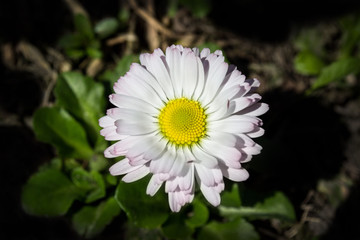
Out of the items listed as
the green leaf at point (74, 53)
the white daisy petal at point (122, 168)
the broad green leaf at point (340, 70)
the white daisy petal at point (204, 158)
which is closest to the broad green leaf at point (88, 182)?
the white daisy petal at point (122, 168)

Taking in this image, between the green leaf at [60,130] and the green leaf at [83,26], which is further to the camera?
the green leaf at [83,26]

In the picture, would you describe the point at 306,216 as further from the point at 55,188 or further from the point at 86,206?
the point at 55,188

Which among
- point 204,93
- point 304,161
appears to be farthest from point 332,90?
point 204,93

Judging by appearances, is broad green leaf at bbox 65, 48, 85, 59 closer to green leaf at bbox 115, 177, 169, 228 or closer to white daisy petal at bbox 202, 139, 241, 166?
green leaf at bbox 115, 177, 169, 228

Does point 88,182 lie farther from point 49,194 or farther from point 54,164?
point 54,164

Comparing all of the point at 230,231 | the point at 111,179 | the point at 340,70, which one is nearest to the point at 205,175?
the point at 111,179

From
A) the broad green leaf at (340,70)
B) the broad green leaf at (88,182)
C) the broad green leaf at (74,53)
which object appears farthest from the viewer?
the broad green leaf at (74,53)

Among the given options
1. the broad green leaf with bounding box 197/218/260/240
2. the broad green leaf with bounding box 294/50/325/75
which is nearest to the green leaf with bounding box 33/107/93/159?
the broad green leaf with bounding box 197/218/260/240

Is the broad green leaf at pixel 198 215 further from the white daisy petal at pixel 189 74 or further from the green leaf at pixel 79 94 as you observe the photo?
the green leaf at pixel 79 94
